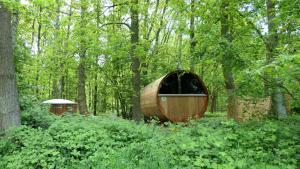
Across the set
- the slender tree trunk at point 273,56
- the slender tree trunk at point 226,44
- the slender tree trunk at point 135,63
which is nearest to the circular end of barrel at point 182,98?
the slender tree trunk at point 135,63

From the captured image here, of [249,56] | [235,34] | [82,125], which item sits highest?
[235,34]

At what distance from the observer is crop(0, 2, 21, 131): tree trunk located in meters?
6.83

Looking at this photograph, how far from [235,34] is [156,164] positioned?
4.79 m

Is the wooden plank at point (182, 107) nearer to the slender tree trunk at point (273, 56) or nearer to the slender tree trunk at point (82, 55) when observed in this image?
the slender tree trunk at point (82, 55)

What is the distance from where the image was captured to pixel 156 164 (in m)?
4.62

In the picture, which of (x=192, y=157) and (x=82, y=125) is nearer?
(x=192, y=157)

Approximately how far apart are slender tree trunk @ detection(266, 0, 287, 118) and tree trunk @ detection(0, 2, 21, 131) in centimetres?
537

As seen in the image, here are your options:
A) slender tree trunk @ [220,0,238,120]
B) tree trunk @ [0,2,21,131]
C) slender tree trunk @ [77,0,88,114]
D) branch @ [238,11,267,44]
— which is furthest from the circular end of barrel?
tree trunk @ [0,2,21,131]

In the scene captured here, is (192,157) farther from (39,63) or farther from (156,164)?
(39,63)

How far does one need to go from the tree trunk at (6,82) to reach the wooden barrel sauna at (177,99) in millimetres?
7504

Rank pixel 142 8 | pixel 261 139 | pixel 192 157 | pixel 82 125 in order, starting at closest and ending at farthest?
pixel 192 157
pixel 261 139
pixel 82 125
pixel 142 8

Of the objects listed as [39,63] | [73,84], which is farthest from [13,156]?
[73,84]

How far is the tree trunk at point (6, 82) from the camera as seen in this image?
22.4 ft

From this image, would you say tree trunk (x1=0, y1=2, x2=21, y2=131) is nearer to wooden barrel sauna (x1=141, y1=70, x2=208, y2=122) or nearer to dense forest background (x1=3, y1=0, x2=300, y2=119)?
dense forest background (x1=3, y1=0, x2=300, y2=119)
